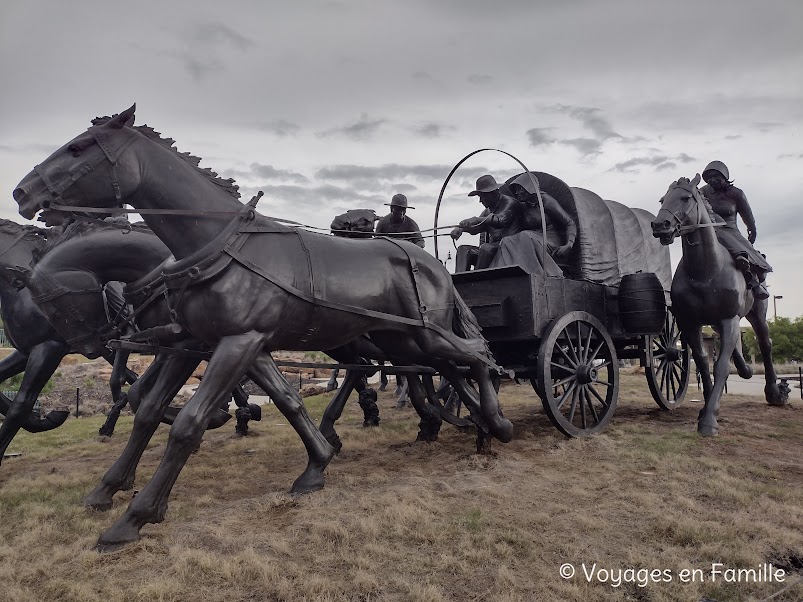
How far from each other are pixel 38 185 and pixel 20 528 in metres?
2.13

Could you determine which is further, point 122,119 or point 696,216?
point 696,216

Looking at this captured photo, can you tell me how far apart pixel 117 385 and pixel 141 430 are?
2989 mm

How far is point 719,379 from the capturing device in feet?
22.1

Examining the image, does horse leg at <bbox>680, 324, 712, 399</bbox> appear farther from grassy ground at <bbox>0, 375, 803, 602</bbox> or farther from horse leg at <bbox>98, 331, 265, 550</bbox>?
horse leg at <bbox>98, 331, 265, 550</bbox>

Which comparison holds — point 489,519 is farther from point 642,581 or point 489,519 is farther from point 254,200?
point 254,200

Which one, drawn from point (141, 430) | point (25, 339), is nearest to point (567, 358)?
point (141, 430)

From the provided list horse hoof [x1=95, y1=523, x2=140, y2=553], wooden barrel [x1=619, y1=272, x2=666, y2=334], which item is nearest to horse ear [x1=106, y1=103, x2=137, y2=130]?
horse hoof [x1=95, y1=523, x2=140, y2=553]

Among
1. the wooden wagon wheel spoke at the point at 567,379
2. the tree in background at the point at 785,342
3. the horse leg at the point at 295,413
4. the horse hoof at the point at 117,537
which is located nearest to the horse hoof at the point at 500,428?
the wooden wagon wheel spoke at the point at 567,379

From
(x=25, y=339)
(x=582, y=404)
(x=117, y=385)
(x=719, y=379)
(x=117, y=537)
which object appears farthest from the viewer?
(x=117, y=385)

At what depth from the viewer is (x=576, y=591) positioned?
271 cm

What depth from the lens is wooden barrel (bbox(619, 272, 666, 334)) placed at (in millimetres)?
7145

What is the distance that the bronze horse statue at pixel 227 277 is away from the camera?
12.4 ft

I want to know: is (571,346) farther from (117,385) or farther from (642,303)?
(117,385)

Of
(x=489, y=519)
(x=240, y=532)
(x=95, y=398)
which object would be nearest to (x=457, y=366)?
(x=489, y=519)
